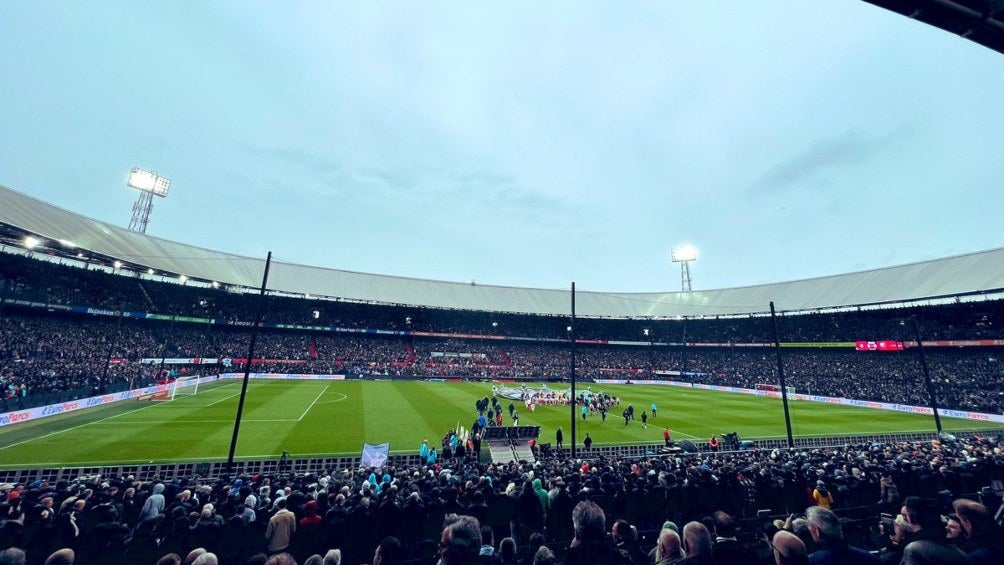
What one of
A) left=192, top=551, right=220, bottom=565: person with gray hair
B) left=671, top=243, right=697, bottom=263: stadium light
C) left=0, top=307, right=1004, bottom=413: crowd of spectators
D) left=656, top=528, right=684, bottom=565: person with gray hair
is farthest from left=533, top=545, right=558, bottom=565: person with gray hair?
left=671, top=243, right=697, bottom=263: stadium light

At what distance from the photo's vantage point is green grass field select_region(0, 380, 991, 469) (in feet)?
63.6

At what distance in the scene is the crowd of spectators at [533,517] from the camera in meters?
4.37

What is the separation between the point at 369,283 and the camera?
72.8 meters

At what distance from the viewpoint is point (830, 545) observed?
13.3 ft

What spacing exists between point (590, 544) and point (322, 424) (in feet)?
85.0

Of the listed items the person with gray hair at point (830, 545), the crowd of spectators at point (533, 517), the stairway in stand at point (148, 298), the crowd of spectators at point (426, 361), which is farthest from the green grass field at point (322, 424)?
the person with gray hair at point (830, 545)

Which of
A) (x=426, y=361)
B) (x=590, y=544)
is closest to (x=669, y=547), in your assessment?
(x=590, y=544)

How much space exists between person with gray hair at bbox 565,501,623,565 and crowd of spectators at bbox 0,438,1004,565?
0.04 feet

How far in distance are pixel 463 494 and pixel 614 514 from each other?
365cm

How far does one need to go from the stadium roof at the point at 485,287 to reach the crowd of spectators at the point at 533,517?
32.3 metres

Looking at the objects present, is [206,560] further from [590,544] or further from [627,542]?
[627,542]

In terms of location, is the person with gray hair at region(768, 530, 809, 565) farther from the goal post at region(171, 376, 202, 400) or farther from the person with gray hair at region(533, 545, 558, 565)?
the goal post at region(171, 376, 202, 400)

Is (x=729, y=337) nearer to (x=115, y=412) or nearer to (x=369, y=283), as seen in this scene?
(x=369, y=283)

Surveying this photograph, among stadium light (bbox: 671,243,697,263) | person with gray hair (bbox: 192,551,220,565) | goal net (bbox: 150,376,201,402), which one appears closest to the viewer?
person with gray hair (bbox: 192,551,220,565)
